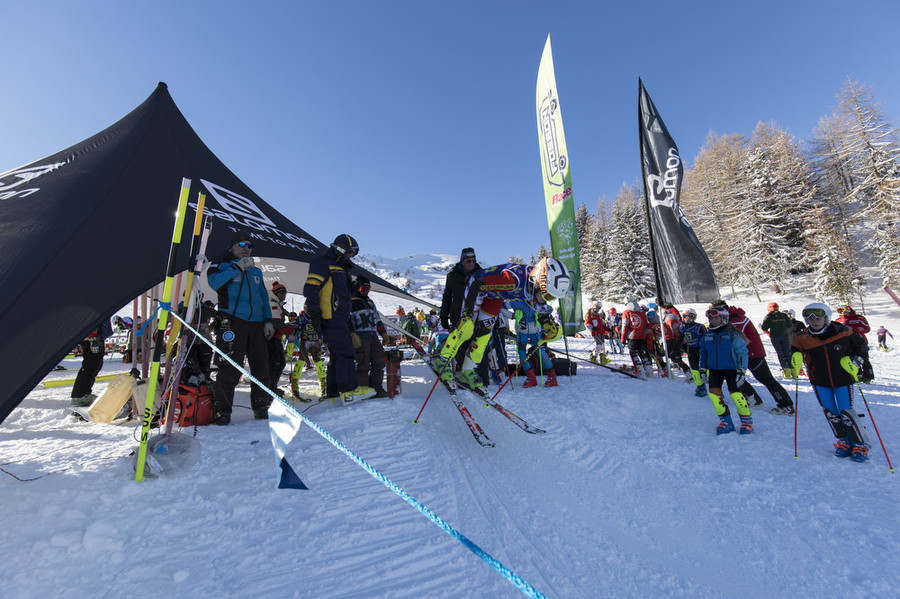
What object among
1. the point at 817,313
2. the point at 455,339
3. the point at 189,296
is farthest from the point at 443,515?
the point at 817,313

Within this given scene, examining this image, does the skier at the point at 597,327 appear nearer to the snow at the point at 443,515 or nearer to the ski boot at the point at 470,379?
the snow at the point at 443,515

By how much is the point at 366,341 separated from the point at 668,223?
21.4 feet

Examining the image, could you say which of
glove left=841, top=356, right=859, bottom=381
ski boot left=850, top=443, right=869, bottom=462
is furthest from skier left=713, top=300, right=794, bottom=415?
ski boot left=850, top=443, right=869, bottom=462

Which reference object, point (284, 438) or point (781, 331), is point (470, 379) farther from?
point (781, 331)

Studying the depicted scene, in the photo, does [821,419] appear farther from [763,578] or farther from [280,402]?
[280,402]

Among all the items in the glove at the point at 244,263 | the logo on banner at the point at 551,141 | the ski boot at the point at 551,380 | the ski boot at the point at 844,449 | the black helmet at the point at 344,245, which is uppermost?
the logo on banner at the point at 551,141

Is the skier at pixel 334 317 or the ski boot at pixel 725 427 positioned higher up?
the skier at pixel 334 317

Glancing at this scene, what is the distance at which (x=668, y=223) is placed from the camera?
773 cm

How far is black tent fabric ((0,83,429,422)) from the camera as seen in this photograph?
2.52 m

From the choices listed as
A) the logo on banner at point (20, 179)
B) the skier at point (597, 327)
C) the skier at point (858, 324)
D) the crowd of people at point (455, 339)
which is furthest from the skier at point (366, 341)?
the skier at point (597, 327)

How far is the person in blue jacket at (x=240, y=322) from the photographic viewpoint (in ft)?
14.0

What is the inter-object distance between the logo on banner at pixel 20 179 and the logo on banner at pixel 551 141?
10.5 meters

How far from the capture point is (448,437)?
450 centimetres

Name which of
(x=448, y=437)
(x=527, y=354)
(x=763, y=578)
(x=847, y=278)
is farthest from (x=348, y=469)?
(x=847, y=278)
